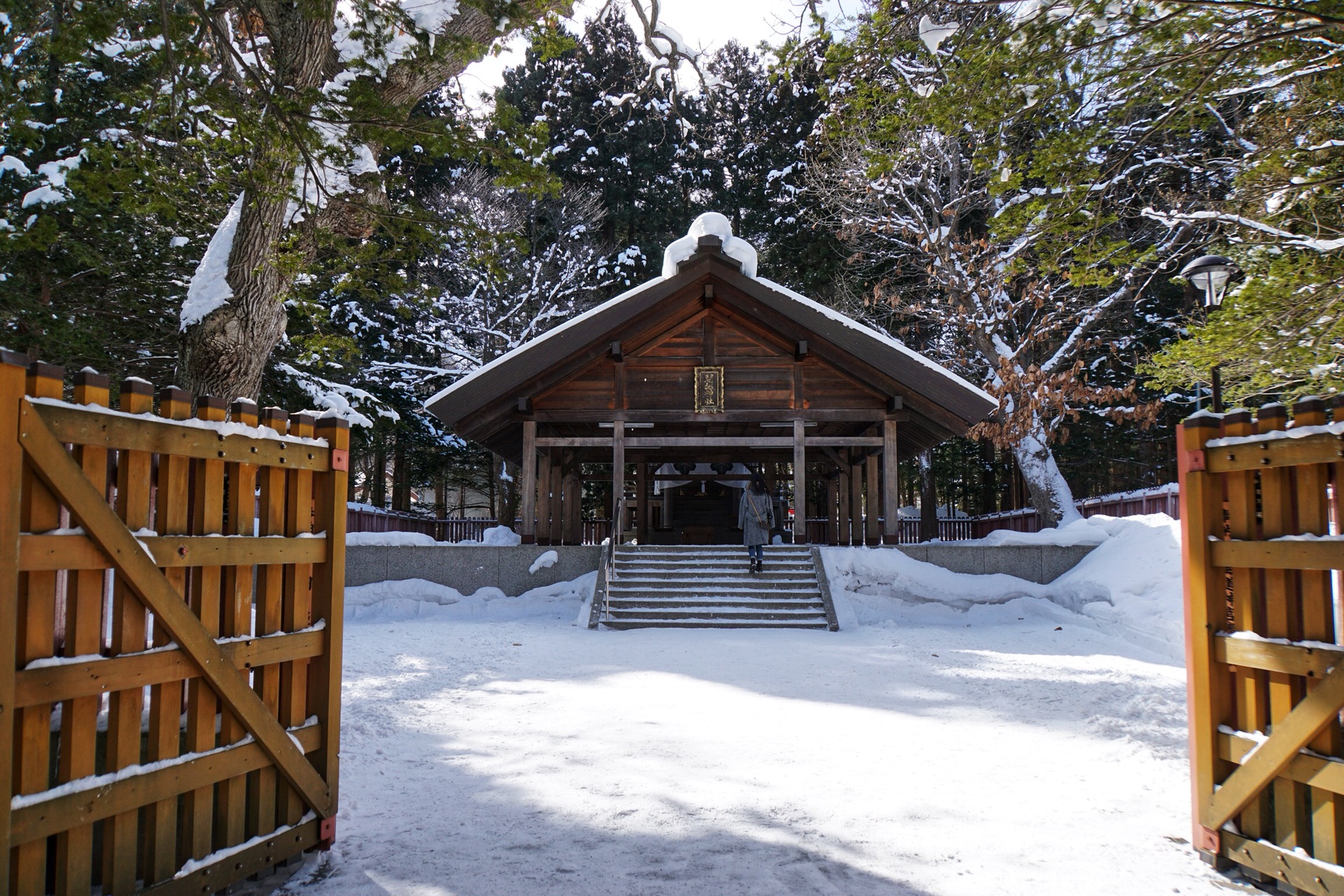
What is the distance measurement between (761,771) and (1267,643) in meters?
2.45

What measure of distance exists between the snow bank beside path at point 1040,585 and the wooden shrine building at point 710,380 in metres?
1.93

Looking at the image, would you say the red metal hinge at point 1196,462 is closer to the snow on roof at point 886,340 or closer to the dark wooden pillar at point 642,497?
the snow on roof at point 886,340

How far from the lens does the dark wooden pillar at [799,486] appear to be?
15.0 meters

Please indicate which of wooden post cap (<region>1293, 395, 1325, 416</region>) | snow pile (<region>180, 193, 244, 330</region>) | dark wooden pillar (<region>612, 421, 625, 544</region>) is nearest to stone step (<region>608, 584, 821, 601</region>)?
dark wooden pillar (<region>612, 421, 625, 544</region>)

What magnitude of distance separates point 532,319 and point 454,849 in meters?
23.9

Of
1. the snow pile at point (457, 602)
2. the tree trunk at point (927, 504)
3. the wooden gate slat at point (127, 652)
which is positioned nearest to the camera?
the wooden gate slat at point (127, 652)

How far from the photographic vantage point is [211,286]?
827cm

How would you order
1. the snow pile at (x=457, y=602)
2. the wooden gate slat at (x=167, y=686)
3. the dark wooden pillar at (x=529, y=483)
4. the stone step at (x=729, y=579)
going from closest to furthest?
the wooden gate slat at (x=167, y=686), the snow pile at (x=457, y=602), the stone step at (x=729, y=579), the dark wooden pillar at (x=529, y=483)

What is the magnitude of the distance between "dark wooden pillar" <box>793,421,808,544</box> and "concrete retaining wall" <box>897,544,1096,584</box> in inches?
81.4

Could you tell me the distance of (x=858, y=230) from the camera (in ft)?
73.7

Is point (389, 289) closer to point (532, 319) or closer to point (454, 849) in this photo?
point (454, 849)

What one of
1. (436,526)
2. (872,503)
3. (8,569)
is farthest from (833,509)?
(8,569)

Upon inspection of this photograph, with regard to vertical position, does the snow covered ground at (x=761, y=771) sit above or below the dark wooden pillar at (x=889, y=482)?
below

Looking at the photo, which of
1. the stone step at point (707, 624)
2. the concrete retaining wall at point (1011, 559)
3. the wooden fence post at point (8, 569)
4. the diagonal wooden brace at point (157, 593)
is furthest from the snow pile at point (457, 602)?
the wooden fence post at point (8, 569)
